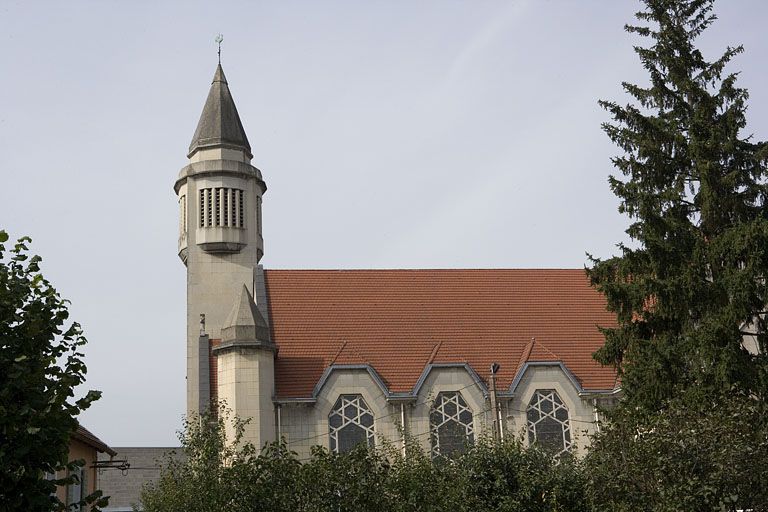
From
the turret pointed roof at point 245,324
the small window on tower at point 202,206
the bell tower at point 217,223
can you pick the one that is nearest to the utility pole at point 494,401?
the turret pointed roof at point 245,324

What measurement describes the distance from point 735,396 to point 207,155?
92.9 feet

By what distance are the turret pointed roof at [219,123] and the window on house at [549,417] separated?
17.7 meters

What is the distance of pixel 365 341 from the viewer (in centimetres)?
3850

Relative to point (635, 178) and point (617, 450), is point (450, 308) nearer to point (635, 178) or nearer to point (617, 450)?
point (635, 178)

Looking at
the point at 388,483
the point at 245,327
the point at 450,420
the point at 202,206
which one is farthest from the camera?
the point at 202,206

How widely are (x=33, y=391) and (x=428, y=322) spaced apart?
97.8 ft

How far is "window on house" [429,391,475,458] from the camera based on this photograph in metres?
36.8

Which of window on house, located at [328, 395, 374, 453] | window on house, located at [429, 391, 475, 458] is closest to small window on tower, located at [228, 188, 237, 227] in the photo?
window on house, located at [328, 395, 374, 453]

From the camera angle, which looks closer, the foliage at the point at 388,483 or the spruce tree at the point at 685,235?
the foliage at the point at 388,483

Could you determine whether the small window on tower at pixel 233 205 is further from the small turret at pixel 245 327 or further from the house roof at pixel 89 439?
the house roof at pixel 89 439

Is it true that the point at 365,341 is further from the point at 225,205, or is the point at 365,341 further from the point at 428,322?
the point at 225,205

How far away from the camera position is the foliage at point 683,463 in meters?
17.9

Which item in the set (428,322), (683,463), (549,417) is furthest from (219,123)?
(683,463)

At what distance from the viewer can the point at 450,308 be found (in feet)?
134
